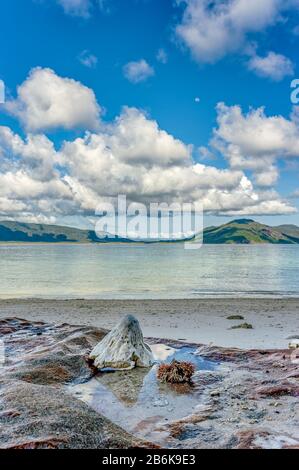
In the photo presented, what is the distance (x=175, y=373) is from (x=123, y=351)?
1.79m

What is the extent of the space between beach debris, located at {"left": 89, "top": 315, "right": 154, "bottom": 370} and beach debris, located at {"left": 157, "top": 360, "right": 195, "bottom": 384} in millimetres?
1094

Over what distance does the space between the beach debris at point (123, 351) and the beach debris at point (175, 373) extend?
109 centimetres

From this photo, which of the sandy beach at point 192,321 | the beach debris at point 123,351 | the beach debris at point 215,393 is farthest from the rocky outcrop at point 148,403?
the sandy beach at point 192,321

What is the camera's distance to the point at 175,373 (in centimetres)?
867

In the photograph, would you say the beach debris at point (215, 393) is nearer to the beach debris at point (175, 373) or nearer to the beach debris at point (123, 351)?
the beach debris at point (175, 373)

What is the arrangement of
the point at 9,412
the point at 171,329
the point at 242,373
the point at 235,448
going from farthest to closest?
the point at 171,329, the point at 242,373, the point at 9,412, the point at 235,448

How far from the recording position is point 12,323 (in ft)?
52.6

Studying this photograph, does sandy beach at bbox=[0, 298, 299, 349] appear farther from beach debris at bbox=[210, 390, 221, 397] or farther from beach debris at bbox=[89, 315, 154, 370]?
beach debris at bbox=[210, 390, 221, 397]

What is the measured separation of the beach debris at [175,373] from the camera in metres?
8.59

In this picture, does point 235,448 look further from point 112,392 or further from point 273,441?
point 112,392

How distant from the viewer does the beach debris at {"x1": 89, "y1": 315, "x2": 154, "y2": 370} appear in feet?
31.9

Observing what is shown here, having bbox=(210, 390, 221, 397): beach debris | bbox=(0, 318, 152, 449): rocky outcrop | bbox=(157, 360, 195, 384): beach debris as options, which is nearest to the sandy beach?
bbox=(157, 360, 195, 384): beach debris
